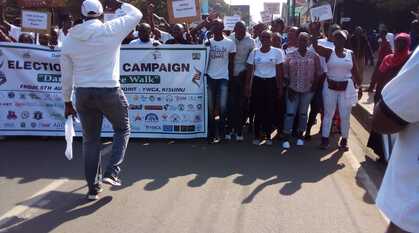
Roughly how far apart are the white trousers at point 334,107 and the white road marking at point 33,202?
3864mm

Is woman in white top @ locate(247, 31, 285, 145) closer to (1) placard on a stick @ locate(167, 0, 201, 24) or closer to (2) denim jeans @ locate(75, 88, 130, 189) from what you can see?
(1) placard on a stick @ locate(167, 0, 201, 24)

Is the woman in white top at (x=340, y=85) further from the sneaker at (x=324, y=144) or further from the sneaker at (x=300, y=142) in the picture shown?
the sneaker at (x=300, y=142)

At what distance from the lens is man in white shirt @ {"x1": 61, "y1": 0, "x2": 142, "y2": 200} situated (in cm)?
518

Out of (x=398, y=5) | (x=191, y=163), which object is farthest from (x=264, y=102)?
(x=398, y=5)

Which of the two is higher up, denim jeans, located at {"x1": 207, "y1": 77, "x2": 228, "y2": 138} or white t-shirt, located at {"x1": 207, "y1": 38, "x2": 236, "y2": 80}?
white t-shirt, located at {"x1": 207, "y1": 38, "x2": 236, "y2": 80}

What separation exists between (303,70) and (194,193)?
3185 mm

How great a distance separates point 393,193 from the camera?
224cm

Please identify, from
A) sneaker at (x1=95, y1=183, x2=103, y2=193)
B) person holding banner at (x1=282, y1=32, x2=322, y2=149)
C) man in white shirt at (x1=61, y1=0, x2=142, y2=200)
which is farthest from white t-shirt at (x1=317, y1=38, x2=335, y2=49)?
sneaker at (x1=95, y1=183, x2=103, y2=193)

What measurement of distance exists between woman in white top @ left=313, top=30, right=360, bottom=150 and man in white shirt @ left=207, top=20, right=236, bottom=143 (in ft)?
4.83

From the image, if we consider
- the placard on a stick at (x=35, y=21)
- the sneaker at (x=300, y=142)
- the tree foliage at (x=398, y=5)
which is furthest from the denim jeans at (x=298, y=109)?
the tree foliage at (x=398, y=5)

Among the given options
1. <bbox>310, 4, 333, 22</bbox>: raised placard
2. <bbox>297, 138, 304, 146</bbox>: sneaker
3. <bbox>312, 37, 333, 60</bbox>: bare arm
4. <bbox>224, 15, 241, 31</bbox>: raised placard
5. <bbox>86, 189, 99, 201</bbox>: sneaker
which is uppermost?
<bbox>310, 4, 333, 22</bbox>: raised placard

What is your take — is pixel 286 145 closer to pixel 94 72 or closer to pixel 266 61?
pixel 266 61

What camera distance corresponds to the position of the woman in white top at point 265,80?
8133 mm

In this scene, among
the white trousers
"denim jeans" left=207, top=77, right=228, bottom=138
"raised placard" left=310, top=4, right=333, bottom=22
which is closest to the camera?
the white trousers
